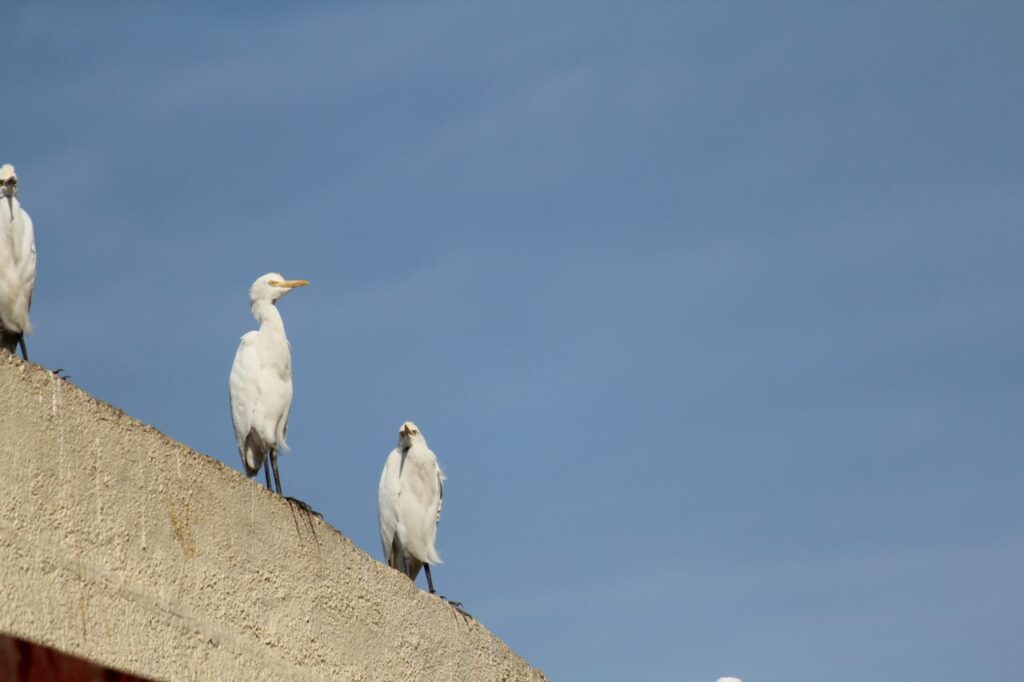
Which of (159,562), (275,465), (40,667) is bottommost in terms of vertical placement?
(40,667)

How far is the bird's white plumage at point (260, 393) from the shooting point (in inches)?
443

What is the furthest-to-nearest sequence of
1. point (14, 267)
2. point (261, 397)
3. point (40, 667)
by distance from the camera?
1. point (261, 397)
2. point (14, 267)
3. point (40, 667)

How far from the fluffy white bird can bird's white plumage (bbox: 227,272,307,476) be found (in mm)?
1176

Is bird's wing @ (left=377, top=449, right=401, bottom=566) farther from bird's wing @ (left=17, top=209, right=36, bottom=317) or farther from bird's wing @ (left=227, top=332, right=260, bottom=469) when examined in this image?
bird's wing @ (left=17, top=209, right=36, bottom=317)

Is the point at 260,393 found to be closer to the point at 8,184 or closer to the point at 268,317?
the point at 268,317

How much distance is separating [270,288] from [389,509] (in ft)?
6.41

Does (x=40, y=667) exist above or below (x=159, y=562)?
below

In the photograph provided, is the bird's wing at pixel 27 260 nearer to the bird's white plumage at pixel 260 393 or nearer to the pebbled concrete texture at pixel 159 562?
the bird's white plumage at pixel 260 393

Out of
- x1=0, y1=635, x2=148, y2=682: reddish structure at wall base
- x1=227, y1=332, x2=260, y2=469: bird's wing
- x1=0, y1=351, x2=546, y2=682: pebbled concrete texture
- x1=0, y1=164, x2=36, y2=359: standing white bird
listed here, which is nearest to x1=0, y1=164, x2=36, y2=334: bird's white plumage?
x1=0, y1=164, x2=36, y2=359: standing white bird

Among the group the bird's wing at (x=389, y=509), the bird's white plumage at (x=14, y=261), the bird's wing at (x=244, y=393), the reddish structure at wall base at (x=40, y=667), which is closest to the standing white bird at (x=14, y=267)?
the bird's white plumage at (x=14, y=261)

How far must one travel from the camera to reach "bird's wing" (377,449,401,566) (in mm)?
12234

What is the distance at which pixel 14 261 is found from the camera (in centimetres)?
1004

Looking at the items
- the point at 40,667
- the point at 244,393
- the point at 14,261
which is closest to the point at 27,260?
the point at 14,261

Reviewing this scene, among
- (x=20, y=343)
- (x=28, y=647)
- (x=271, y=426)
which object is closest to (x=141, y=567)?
(x=28, y=647)
